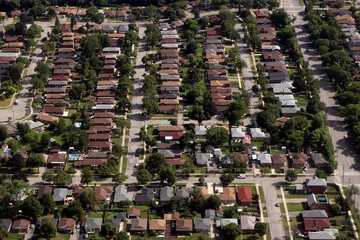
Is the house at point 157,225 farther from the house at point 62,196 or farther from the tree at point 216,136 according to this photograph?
the tree at point 216,136

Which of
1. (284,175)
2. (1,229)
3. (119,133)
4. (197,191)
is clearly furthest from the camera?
(119,133)

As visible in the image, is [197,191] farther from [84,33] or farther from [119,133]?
[84,33]

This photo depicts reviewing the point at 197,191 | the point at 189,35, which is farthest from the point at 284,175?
the point at 189,35

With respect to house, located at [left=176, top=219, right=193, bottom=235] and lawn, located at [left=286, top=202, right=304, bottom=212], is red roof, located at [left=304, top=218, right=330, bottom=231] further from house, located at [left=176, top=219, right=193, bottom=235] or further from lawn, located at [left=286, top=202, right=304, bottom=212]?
house, located at [left=176, top=219, right=193, bottom=235]

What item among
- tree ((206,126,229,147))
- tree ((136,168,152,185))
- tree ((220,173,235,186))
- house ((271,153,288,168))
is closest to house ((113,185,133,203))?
tree ((136,168,152,185))

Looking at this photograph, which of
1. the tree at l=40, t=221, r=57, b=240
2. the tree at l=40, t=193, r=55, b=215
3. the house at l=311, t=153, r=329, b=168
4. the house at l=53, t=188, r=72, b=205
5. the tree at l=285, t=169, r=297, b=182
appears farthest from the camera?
the house at l=311, t=153, r=329, b=168

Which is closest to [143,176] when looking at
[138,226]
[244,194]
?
[138,226]
